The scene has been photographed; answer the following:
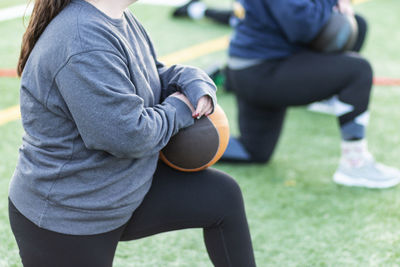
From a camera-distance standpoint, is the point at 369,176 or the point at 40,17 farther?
the point at 369,176

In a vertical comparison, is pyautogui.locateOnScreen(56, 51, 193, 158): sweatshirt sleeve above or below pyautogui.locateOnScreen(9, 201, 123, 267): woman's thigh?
above

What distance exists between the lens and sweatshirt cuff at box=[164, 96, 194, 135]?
1.84 metres

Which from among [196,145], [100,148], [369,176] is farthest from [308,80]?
[100,148]

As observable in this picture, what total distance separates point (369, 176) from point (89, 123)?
210 centimetres

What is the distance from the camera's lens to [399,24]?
7098mm

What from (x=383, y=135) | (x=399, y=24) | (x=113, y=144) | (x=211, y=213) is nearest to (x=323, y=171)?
(x=383, y=135)

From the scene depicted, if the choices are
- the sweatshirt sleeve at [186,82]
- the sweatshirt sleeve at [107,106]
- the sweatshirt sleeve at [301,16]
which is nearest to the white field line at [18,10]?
the sweatshirt sleeve at [301,16]

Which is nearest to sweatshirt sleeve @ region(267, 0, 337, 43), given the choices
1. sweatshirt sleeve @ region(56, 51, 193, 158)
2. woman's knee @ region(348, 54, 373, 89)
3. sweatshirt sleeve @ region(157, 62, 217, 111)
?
woman's knee @ region(348, 54, 373, 89)

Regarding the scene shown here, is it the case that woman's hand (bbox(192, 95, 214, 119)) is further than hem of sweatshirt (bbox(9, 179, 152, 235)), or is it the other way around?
woman's hand (bbox(192, 95, 214, 119))

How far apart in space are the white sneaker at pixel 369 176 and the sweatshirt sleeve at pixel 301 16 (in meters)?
0.78

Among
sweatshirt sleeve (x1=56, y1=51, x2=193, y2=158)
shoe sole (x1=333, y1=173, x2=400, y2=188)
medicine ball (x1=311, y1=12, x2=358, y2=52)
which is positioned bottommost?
shoe sole (x1=333, y1=173, x2=400, y2=188)

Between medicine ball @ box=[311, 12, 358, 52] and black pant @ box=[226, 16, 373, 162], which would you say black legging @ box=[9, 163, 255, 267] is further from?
medicine ball @ box=[311, 12, 358, 52]

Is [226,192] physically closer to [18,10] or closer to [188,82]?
[188,82]

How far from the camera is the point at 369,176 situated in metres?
3.26
